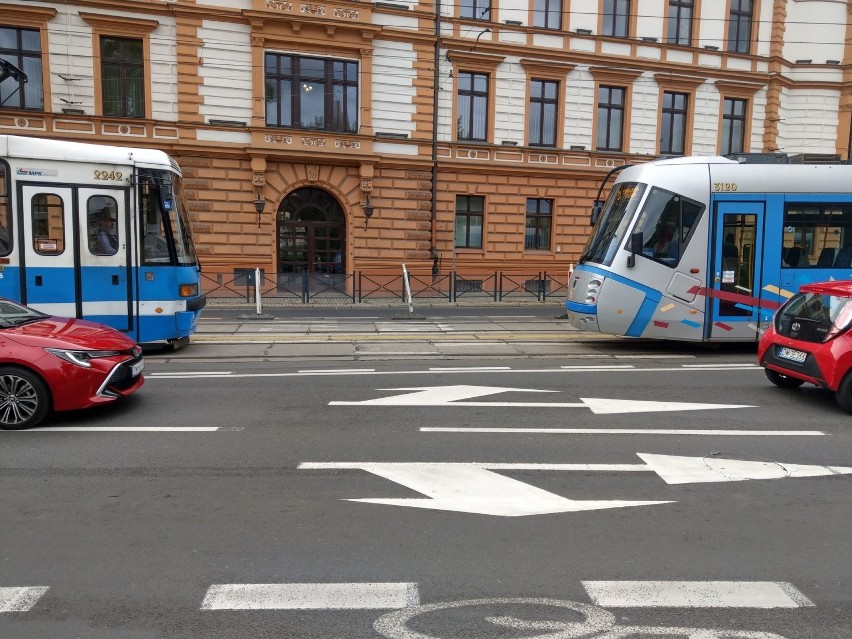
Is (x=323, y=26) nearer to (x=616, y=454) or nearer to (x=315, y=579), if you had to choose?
(x=616, y=454)

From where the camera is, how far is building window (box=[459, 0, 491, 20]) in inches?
1065

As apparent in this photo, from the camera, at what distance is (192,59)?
79.7 ft

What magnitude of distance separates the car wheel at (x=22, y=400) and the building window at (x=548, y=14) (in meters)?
25.9

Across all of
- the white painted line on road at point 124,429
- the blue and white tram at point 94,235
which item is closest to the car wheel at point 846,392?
the white painted line on road at point 124,429

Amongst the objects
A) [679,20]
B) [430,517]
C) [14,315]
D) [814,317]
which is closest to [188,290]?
[14,315]

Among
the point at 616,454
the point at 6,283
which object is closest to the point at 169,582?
the point at 616,454

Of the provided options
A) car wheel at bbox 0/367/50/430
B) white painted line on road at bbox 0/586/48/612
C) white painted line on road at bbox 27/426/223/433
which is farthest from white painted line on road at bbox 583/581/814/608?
car wheel at bbox 0/367/50/430

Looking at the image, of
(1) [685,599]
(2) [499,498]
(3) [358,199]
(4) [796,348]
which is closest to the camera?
(1) [685,599]

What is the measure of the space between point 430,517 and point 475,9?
26326 millimetres

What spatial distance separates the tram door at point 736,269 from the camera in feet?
41.1

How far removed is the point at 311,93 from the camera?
25.6 metres

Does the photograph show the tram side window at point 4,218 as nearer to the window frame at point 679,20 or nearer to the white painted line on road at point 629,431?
the white painted line on road at point 629,431

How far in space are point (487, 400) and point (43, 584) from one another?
5636 millimetres

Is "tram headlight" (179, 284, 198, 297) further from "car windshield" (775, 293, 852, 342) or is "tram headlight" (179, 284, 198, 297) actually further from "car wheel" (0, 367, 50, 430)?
"car windshield" (775, 293, 852, 342)
